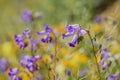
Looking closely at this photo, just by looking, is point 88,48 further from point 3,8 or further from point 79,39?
point 3,8

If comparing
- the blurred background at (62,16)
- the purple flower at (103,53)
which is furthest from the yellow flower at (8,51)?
the purple flower at (103,53)

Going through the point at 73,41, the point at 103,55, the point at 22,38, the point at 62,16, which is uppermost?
the point at 62,16

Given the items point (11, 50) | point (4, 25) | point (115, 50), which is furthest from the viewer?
point (4, 25)

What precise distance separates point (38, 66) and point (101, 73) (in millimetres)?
428

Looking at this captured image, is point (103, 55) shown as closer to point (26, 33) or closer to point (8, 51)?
point (26, 33)

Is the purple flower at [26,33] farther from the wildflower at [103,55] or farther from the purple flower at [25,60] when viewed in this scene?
the wildflower at [103,55]

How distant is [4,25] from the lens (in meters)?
9.58

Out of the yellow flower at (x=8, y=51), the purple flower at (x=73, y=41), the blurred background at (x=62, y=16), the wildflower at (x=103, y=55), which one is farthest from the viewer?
the blurred background at (x=62, y=16)

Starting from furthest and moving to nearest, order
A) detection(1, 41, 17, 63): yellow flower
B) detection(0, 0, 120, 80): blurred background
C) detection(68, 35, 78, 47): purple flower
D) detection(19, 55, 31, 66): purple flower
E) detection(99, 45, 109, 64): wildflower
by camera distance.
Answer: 1. detection(0, 0, 120, 80): blurred background
2. detection(1, 41, 17, 63): yellow flower
3. detection(19, 55, 31, 66): purple flower
4. detection(99, 45, 109, 64): wildflower
5. detection(68, 35, 78, 47): purple flower

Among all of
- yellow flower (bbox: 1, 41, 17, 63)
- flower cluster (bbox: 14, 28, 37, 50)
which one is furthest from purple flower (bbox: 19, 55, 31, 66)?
yellow flower (bbox: 1, 41, 17, 63)

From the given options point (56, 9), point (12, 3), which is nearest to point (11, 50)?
point (56, 9)

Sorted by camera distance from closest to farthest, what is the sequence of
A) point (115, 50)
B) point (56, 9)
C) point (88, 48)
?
point (88, 48), point (115, 50), point (56, 9)

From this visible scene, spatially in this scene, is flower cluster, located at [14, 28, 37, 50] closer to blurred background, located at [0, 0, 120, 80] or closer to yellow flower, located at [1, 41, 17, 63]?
blurred background, located at [0, 0, 120, 80]

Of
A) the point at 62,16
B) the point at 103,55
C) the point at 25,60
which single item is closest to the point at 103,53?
the point at 103,55
